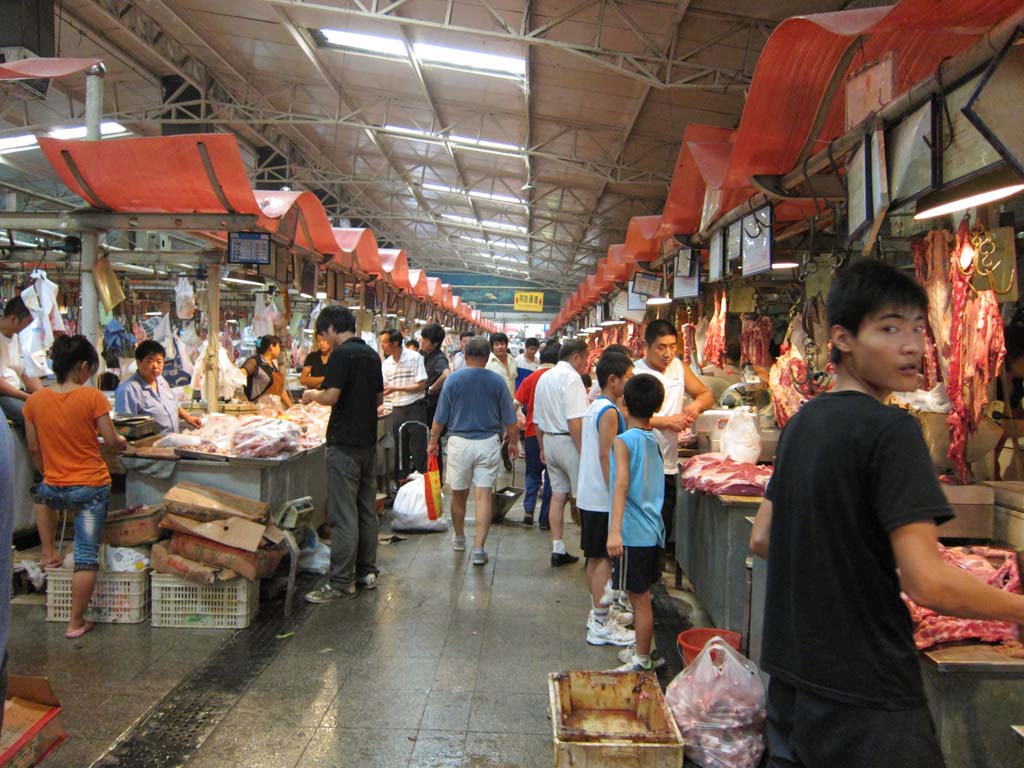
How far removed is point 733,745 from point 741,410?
8.77 feet

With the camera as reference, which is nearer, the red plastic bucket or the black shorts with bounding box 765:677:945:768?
the black shorts with bounding box 765:677:945:768

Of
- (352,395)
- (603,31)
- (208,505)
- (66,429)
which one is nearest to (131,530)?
(208,505)

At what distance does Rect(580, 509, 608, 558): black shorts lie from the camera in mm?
4465

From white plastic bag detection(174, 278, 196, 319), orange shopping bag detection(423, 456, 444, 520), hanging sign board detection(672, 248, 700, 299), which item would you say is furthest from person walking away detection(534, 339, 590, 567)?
white plastic bag detection(174, 278, 196, 319)

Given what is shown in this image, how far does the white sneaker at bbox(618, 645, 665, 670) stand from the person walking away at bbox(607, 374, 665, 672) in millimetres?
90

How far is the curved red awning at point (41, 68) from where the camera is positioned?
16.9ft

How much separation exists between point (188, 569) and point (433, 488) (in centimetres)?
227

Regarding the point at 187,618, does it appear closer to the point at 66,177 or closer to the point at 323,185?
the point at 66,177

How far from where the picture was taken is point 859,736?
5.31 ft

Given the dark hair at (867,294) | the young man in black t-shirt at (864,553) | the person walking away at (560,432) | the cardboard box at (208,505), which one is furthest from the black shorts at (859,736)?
the person walking away at (560,432)

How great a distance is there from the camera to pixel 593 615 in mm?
4641

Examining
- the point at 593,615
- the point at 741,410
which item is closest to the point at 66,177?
the point at 593,615

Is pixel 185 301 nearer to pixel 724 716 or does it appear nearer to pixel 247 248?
pixel 247 248

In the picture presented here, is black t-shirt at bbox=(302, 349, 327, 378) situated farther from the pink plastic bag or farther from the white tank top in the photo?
the pink plastic bag
